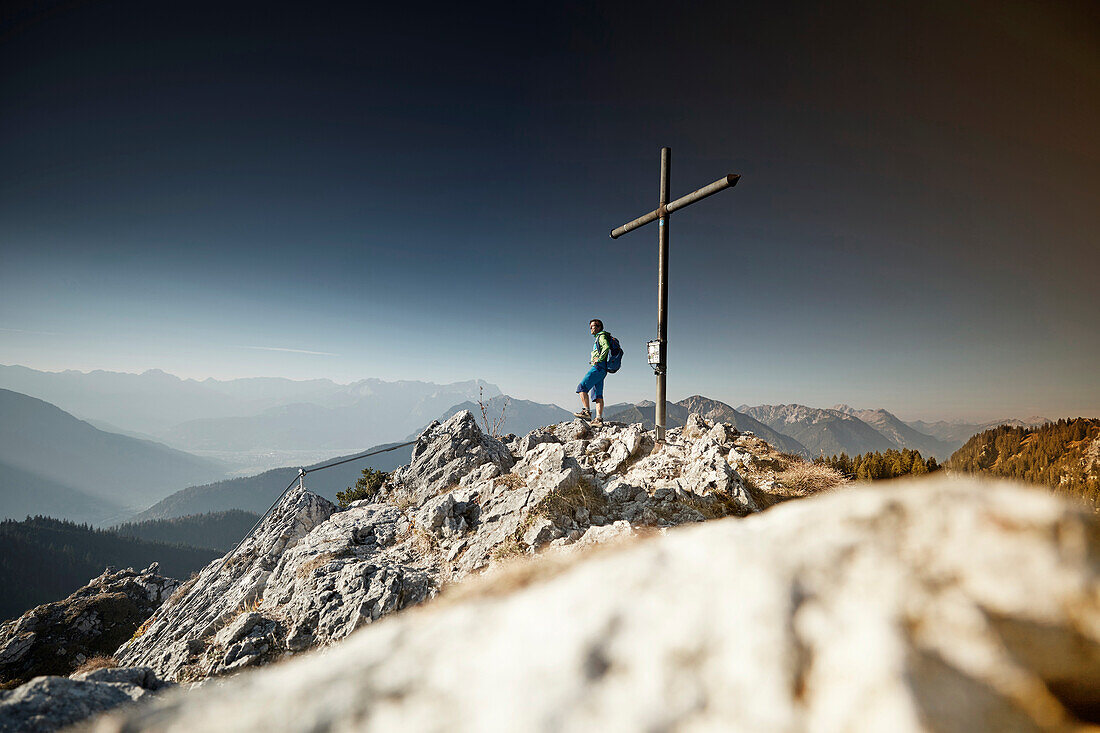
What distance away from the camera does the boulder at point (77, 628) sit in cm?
1403

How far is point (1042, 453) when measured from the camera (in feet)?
61.9

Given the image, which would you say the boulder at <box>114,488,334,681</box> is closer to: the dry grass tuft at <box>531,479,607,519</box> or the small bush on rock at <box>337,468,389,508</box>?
the small bush on rock at <box>337,468,389,508</box>

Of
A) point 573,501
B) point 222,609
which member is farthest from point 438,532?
point 222,609

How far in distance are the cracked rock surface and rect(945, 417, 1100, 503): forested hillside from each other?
69.6 feet

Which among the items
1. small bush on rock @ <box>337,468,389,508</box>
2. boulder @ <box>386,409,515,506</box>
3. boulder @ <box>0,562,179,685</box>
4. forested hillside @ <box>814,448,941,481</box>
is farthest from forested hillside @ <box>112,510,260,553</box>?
forested hillside @ <box>814,448,941,481</box>

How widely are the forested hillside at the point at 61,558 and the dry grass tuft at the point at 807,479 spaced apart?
462 feet

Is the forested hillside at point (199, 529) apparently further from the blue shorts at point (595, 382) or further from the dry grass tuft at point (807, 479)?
the dry grass tuft at point (807, 479)

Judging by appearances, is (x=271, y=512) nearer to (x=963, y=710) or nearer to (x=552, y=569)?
(x=552, y=569)

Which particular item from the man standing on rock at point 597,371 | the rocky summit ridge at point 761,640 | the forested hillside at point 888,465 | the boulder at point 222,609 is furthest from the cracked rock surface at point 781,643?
the forested hillside at point 888,465

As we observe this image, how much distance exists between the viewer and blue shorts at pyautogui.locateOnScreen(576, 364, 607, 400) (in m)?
11.6

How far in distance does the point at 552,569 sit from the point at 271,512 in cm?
1488

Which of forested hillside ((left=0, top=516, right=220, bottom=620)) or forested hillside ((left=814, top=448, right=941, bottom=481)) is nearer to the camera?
forested hillside ((left=814, top=448, right=941, bottom=481))

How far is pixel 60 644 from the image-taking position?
15.0 metres

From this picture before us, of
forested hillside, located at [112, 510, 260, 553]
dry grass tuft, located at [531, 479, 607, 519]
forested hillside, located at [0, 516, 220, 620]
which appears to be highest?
dry grass tuft, located at [531, 479, 607, 519]
